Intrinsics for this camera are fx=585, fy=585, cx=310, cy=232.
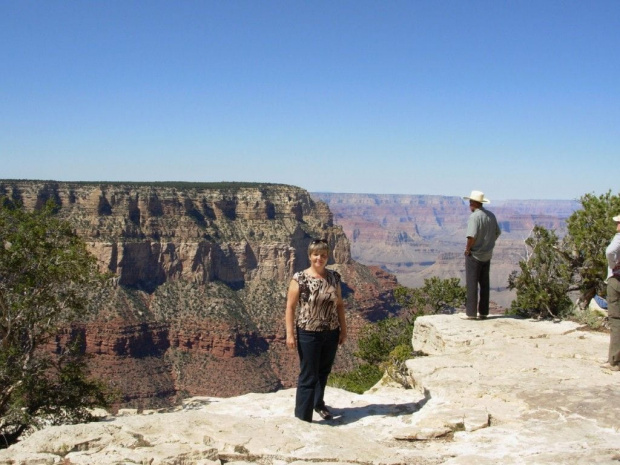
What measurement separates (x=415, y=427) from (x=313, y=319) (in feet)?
5.04

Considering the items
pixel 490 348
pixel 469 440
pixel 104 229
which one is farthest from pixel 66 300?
pixel 104 229

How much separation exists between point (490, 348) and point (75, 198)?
67.9 meters

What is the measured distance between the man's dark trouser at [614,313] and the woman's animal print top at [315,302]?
392cm

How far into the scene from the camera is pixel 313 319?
6.13m

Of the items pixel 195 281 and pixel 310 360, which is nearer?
pixel 310 360

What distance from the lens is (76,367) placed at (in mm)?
12750

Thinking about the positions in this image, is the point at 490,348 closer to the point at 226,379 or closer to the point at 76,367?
the point at 76,367

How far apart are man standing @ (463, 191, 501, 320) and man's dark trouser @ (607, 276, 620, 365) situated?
224 centimetres

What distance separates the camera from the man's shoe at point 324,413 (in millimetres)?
6516

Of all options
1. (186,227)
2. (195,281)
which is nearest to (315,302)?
(195,281)

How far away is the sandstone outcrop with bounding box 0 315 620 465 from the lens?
16.7 ft

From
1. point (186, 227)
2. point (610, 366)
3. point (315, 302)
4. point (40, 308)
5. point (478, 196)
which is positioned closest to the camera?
point (315, 302)

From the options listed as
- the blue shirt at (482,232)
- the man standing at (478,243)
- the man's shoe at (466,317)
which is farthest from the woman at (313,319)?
the man's shoe at (466,317)

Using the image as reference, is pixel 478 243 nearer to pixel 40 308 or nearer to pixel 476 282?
pixel 476 282
